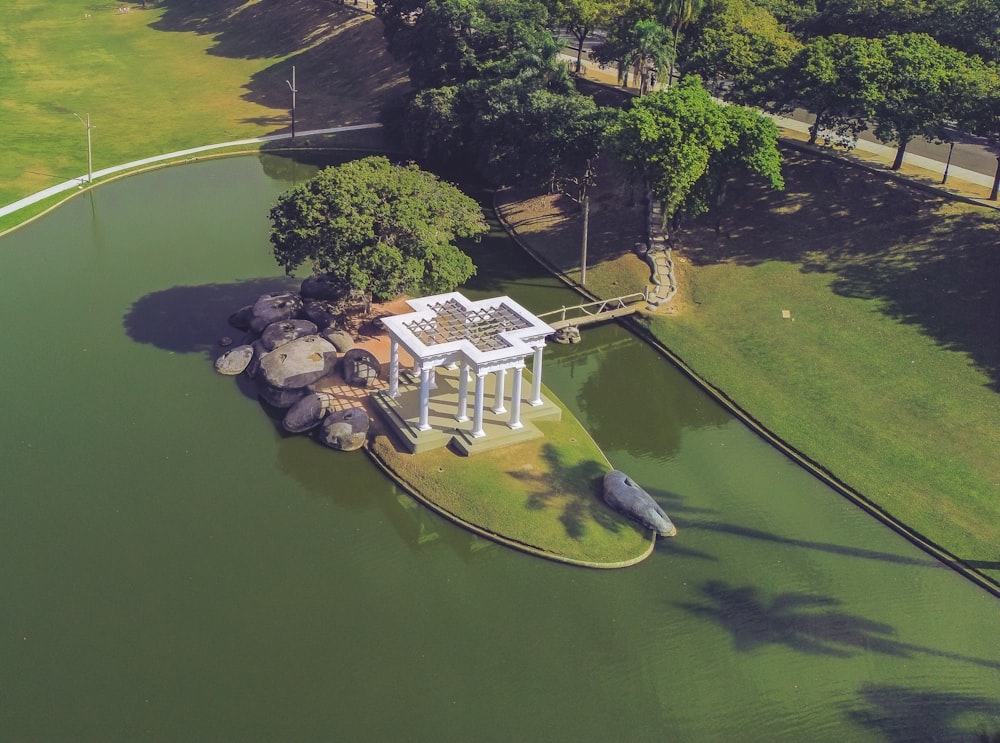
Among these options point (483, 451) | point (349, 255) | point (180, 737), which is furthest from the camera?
point (349, 255)

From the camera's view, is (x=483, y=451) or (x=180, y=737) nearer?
(x=180, y=737)

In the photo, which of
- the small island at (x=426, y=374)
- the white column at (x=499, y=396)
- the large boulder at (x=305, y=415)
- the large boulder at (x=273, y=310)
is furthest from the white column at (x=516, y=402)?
the large boulder at (x=273, y=310)

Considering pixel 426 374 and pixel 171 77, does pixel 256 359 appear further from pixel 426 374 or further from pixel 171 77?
pixel 171 77

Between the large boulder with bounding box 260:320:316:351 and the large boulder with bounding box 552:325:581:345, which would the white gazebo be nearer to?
the large boulder with bounding box 260:320:316:351

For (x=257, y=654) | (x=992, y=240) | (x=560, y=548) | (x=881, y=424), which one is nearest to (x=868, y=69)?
(x=992, y=240)

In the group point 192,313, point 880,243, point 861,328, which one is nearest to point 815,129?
point 880,243

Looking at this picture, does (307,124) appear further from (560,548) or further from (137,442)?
(560,548)

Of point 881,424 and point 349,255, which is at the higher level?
point 349,255
